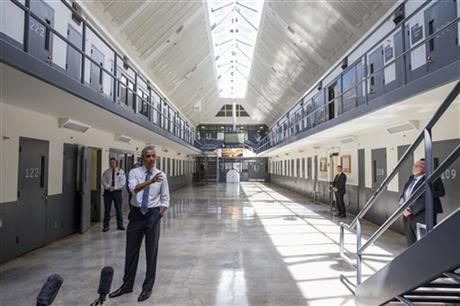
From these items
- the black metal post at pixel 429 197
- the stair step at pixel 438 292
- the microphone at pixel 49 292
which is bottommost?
the stair step at pixel 438 292

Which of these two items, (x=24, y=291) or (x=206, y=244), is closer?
(x=24, y=291)

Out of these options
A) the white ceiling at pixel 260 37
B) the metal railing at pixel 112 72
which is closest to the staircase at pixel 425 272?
the metal railing at pixel 112 72

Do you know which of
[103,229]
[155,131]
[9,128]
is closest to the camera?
[9,128]

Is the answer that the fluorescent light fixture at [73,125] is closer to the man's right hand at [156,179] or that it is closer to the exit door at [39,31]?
the exit door at [39,31]

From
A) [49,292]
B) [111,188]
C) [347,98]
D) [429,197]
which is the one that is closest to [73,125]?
[111,188]

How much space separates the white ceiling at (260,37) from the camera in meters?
9.34

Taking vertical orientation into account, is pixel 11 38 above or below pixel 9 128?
above

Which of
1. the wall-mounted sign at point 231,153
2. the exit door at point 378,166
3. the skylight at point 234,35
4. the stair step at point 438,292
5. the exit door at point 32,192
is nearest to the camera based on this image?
the stair step at point 438,292

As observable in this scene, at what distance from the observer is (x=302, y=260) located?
5121mm

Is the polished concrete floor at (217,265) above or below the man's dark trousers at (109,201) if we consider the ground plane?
below

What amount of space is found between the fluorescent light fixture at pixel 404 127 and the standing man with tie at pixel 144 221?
5262 mm

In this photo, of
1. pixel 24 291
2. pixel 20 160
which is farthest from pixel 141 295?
pixel 20 160

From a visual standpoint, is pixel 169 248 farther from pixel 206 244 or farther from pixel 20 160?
pixel 20 160

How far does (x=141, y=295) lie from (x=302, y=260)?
8.46ft
